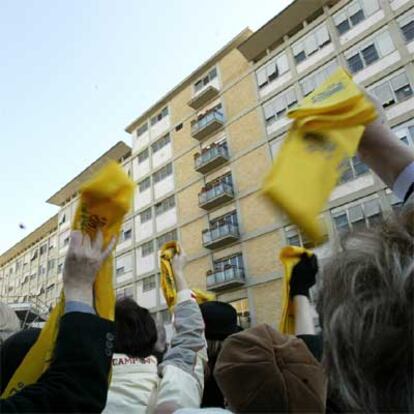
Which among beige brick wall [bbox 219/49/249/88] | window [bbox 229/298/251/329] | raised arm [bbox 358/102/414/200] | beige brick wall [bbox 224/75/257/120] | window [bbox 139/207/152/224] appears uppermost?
beige brick wall [bbox 219/49/249/88]

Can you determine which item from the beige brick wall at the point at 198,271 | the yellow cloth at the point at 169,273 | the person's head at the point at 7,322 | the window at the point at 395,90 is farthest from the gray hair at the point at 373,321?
the beige brick wall at the point at 198,271

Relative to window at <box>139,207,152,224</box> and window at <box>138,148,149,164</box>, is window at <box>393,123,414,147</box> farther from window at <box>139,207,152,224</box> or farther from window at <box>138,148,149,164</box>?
window at <box>138,148,149,164</box>

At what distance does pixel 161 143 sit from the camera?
23094 millimetres

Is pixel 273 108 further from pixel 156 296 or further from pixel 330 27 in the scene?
pixel 156 296

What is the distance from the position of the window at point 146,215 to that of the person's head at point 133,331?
20674 millimetres

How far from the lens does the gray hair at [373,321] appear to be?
0.67 m

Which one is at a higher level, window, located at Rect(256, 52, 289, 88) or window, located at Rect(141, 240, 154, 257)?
window, located at Rect(256, 52, 289, 88)

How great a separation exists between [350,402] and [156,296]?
20069mm

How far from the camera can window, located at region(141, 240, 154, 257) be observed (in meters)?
21.5

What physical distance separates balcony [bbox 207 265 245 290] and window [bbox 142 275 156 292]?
4.13 metres

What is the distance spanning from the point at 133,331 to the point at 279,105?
1653 cm

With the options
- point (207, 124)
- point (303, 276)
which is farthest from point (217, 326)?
point (207, 124)

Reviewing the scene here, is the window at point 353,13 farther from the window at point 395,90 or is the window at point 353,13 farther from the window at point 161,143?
the window at point 161,143

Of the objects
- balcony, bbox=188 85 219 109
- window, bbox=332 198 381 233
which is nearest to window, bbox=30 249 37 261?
balcony, bbox=188 85 219 109
